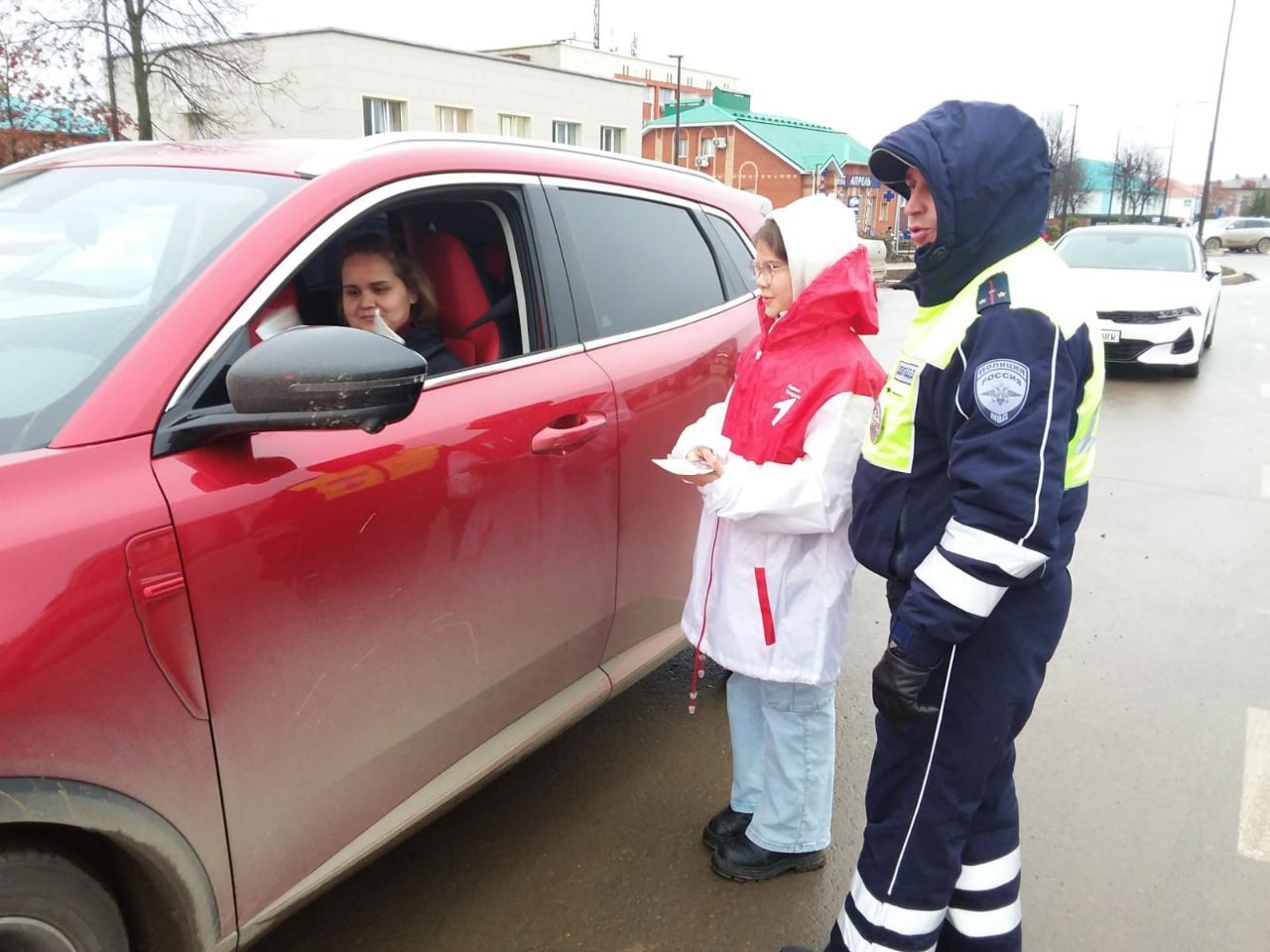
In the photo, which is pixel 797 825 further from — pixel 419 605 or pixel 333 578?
pixel 333 578

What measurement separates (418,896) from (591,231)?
190 centimetres

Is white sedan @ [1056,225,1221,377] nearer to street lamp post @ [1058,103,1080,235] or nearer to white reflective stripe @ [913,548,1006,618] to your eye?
white reflective stripe @ [913,548,1006,618]

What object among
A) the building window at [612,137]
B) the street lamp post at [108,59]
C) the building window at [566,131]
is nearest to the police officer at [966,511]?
the street lamp post at [108,59]

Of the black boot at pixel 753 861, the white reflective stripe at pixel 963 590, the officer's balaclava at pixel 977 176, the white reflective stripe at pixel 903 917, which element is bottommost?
the black boot at pixel 753 861

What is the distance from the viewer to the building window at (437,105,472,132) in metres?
31.9

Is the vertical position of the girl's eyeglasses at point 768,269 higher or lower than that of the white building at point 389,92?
lower

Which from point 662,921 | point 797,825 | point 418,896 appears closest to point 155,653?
point 418,896

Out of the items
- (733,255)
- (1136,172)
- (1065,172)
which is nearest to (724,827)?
(733,255)

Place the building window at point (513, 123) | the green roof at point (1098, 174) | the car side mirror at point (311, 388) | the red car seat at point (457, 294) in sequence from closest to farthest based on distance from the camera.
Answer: the car side mirror at point (311, 388) → the red car seat at point (457, 294) → the building window at point (513, 123) → the green roof at point (1098, 174)

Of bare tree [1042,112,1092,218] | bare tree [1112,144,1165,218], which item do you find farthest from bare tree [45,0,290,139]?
bare tree [1112,144,1165,218]

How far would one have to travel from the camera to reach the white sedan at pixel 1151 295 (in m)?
10.2

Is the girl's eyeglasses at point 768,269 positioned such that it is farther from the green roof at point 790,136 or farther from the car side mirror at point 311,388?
the green roof at point 790,136

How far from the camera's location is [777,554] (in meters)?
2.43

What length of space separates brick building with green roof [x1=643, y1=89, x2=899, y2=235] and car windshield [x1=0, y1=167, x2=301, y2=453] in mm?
49758
